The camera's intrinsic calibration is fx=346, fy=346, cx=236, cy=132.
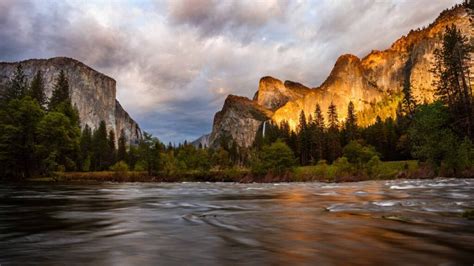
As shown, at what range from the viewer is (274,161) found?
70375mm

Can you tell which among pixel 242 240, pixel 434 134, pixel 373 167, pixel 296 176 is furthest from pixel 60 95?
pixel 242 240

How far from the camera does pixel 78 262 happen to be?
618 centimetres

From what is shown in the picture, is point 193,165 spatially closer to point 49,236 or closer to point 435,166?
point 435,166

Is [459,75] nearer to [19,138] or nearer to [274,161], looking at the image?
[274,161]

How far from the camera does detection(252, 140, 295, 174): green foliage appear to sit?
230ft

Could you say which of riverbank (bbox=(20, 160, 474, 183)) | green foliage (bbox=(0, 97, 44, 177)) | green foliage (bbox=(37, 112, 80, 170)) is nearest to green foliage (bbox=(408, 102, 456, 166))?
riverbank (bbox=(20, 160, 474, 183))

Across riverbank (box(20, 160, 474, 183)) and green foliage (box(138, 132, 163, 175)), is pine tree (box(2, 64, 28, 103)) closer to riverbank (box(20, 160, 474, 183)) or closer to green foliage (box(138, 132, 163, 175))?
riverbank (box(20, 160, 474, 183))

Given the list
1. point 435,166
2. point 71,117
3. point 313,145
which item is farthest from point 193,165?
point 435,166

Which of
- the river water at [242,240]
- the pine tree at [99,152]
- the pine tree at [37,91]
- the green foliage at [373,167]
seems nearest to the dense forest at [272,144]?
the pine tree at [37,91]

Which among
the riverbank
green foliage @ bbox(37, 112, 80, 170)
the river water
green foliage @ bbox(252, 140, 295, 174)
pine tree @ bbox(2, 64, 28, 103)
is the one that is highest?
pine tree @ bbox(2, 64, 28, 103)

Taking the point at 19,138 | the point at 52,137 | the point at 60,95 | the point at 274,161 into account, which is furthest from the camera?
the point at 60,95

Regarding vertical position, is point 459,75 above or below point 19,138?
above

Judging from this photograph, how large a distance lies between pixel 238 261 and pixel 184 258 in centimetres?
107

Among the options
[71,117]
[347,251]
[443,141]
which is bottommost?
[347,251]
